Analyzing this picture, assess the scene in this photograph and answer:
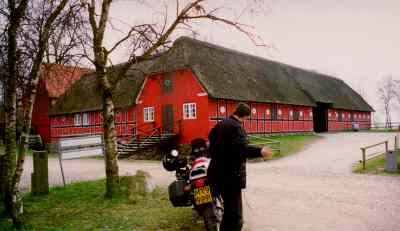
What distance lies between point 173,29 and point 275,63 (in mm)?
32164

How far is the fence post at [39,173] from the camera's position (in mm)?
9516

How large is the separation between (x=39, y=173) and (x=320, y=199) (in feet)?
22.4

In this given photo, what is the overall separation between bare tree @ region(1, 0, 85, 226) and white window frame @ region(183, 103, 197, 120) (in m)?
17.0

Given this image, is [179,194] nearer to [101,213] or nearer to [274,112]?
[101,213]

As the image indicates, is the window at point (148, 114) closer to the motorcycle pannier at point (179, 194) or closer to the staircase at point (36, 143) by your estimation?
the staircase at point (36, 143)

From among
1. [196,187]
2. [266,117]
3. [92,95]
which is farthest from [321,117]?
[196,187]

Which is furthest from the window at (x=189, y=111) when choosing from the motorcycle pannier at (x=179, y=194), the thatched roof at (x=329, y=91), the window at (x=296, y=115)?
the motorcycle pannier at (x=179, y=194)

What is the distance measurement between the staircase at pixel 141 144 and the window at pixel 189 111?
5.43 ft

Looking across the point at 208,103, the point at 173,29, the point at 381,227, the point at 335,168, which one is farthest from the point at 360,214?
the point at 208,103

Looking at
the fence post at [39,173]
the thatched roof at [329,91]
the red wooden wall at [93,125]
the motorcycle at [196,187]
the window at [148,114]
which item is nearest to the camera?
the motorcycle at [196,187]

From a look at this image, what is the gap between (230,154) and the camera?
4863mm

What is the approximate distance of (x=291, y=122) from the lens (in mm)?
33094

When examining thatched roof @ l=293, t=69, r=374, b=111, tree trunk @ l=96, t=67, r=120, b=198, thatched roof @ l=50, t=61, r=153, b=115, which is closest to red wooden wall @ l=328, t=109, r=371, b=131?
thatched roof @ l=293, t=69, r=374, b=111

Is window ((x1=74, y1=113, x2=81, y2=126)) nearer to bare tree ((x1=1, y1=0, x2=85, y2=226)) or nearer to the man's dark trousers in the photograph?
bare tree ((x1=1, y1=0, x2=85, y2=226))
